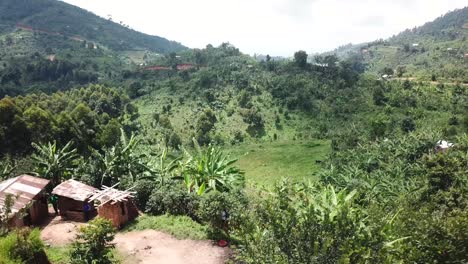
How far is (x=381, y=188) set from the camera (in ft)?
92.3

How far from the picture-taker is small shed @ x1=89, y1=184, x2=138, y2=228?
17109mm

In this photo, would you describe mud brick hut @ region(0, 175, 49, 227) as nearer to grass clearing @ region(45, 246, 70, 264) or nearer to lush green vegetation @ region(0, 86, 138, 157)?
grass clearing @ region(45, 246, 70, 264)

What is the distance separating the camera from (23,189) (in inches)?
676

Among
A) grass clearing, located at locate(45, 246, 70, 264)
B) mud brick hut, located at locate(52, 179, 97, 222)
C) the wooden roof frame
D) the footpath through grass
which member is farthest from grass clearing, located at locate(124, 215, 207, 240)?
the footpath through grass

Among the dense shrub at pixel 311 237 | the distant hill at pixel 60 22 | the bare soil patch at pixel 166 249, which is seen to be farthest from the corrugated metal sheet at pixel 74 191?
the distant hill at pixel 60 22

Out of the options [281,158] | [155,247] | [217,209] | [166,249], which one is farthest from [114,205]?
[281,158]

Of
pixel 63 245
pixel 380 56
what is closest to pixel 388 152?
pixel 63 245

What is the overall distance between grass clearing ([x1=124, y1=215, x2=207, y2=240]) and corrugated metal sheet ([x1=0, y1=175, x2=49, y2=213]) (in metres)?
4.08

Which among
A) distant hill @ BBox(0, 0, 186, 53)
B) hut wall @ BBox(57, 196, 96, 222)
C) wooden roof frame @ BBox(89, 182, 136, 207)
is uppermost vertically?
distant hill @ BBox(0, 0, 186, 53)

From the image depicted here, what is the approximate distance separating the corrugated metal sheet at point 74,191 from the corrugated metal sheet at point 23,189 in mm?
700

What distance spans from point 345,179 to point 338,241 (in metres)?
22.9

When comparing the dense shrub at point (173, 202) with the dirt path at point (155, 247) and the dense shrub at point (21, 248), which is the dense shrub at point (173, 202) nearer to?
the dirt path at point (155, 247)

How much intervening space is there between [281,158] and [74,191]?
93.6ft

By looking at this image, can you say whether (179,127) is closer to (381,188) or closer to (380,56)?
(381,188)
